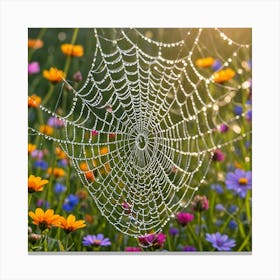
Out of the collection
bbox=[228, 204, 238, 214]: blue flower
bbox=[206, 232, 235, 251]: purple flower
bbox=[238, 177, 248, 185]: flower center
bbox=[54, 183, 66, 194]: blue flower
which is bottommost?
bbox=[206, 232, 235, 251]: purple flower

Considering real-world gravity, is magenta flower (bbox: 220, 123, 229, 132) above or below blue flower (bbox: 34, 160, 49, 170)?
above

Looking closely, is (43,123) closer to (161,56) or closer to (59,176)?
(59,176)

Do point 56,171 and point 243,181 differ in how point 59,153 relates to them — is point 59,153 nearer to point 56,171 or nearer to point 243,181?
point 56,171

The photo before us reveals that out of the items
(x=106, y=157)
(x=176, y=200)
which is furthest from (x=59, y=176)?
(x=176, y=200)

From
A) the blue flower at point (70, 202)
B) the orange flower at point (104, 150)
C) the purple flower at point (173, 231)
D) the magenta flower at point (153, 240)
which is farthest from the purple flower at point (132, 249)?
the orange flower at point (104, 150)

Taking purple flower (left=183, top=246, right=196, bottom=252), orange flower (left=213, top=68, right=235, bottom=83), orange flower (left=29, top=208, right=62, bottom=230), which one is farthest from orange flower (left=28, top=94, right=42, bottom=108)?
purple flower (left=183, top=246, right=196, bottom=252)

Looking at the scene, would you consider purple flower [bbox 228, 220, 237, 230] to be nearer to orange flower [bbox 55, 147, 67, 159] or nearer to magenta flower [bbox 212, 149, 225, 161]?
magenta flower [bbox 212, 149, 225, 161]
